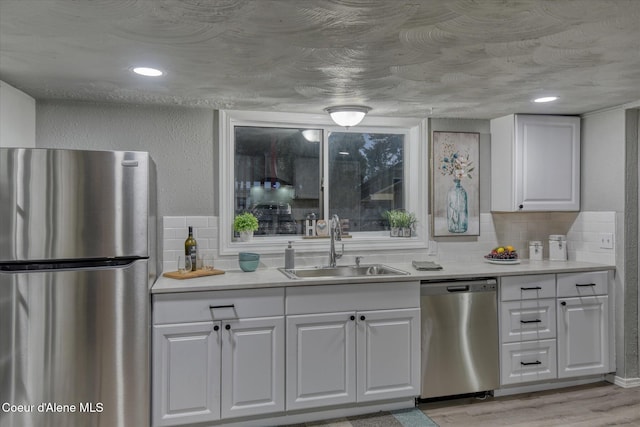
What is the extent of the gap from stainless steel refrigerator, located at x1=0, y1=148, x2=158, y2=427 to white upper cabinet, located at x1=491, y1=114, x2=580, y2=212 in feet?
9.18

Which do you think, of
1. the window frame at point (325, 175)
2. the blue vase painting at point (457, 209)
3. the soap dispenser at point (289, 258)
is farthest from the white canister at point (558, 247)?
the soap dispenser at point (289, 258)

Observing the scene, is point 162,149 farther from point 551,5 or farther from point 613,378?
point 613,378

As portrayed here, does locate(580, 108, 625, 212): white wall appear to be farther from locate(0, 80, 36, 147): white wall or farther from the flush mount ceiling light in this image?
locate(0, 80, 36, 147): white wall

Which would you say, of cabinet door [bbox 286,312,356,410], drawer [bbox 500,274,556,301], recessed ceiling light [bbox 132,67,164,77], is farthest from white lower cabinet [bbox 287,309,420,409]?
recessed ceiling light [bbox 132,67,164,77]

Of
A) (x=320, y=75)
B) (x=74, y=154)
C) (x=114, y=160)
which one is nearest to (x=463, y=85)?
(x=320, y=75)

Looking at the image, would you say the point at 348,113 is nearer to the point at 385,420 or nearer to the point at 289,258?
the point at 289,258

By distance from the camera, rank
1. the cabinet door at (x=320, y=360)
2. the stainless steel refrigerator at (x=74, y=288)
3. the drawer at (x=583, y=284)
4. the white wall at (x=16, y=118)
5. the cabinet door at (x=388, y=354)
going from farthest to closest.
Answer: the drawer at (x=583, y=284) < the cabinet door at (x=388, y=354) < the cabinet door at (x=320, y=360) < the white wall at (x=16, y=118) < the stainless steel refrigerator at (x=74, y=288)

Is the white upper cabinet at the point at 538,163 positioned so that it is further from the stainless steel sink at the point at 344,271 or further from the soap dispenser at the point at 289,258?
the soap dispenser at the point at 289,258

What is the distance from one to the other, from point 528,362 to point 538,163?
158 cm

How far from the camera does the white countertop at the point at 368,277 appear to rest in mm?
2596

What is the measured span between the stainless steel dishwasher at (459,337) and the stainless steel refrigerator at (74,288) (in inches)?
71.5

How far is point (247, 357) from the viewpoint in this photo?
2.64 meters

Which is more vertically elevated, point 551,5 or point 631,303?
point 551,5

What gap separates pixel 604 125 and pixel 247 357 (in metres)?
3.25
